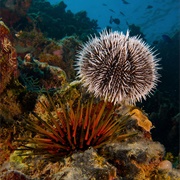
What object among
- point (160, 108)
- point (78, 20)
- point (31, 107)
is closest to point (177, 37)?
point (78, 20)

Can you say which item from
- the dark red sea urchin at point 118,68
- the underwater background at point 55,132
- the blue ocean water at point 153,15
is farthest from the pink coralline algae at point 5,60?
the blue ocean water at point 153,15

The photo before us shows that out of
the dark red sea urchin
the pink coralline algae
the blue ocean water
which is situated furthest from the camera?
the blue ocean water

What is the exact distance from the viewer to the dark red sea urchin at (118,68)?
147 inches

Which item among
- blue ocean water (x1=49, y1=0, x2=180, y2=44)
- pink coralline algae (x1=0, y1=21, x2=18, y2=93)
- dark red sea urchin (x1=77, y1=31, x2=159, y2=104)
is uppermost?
blue ocean water (x1=49, y1=0, x2=180, y2=44)

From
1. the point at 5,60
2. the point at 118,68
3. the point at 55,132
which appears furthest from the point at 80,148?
the point at 5,60

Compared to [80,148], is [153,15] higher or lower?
higher

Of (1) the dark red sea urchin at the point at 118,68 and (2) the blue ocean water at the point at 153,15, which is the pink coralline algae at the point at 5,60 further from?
(2) the blue ocean water at the point at 153,15

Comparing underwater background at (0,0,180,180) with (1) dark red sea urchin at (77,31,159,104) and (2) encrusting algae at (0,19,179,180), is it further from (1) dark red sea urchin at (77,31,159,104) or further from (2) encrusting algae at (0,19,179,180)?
(1) dark red sea urchin at (77,31,159,104)

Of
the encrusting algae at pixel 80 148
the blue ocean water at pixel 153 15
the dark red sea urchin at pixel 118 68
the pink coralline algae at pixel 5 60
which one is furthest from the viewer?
the blue ocean water at pixel 153 15

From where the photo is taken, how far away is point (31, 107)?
4230 millimetres

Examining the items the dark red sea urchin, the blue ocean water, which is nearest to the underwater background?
the dark red sea urchin

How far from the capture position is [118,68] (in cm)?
372

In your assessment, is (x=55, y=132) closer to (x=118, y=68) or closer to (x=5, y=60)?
(x=118, y=68)

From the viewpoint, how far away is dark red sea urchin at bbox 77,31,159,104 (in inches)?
147
